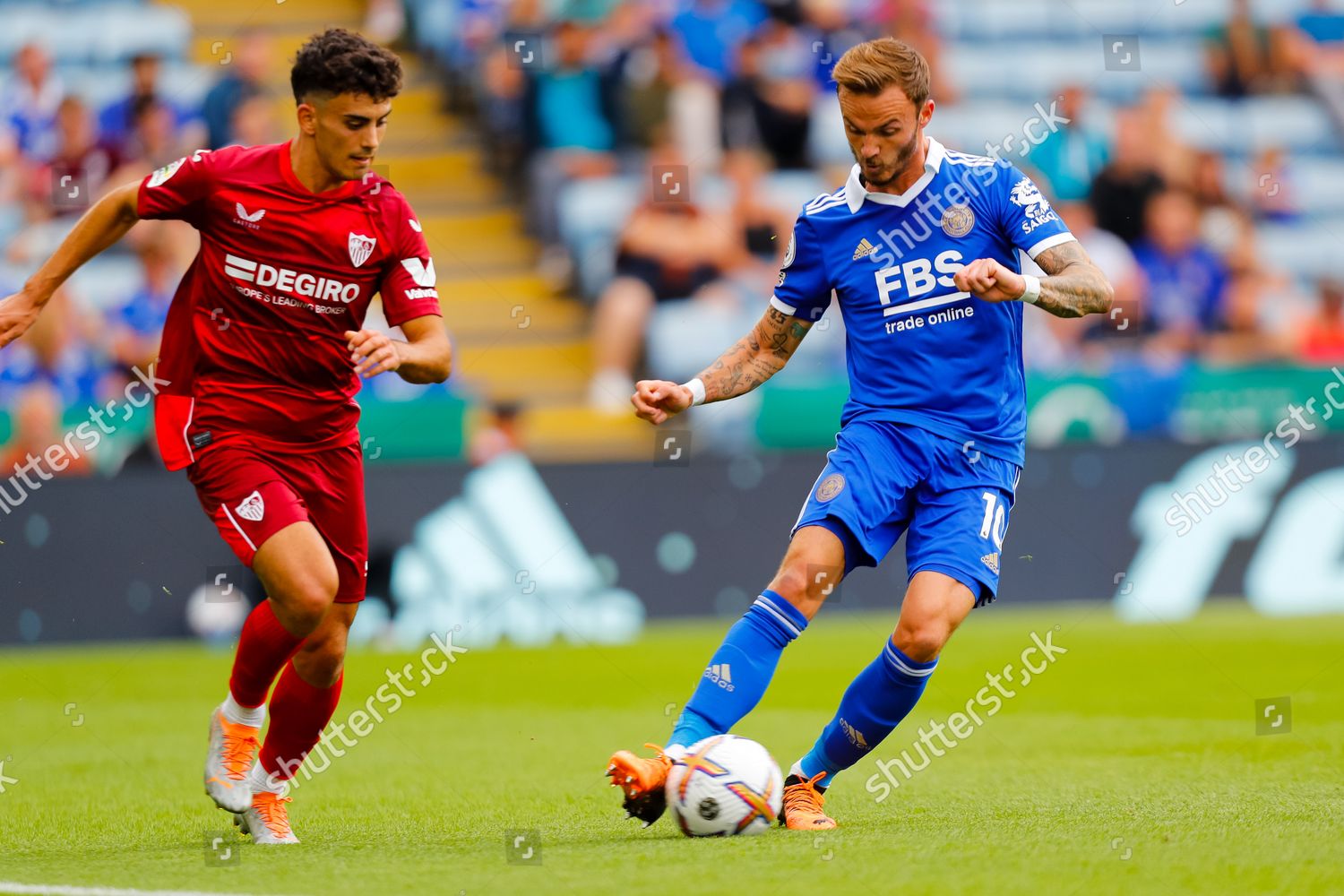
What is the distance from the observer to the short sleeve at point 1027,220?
5836mm

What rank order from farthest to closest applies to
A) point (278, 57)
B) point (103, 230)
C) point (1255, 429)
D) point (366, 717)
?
1. point (278, 57)
2. point (1255, 429)
3. point (366, 717)
4. point (103, 230)

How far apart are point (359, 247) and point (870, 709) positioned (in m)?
2.31

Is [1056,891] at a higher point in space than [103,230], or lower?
lower

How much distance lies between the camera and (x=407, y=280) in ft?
19.8

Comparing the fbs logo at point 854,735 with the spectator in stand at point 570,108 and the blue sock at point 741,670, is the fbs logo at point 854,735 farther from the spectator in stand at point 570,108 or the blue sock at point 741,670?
the spectator in stand at point 570,108

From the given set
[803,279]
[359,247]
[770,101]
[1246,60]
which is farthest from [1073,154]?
[359,247]

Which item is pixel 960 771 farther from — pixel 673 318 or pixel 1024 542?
pixel 673 318

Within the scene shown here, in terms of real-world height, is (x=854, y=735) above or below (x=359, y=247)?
below

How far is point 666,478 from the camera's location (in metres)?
13.5

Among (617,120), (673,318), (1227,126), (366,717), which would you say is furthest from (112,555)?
(1227,126)

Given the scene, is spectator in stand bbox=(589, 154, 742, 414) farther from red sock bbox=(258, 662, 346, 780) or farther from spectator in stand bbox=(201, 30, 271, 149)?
red sock bbox=(258, 662, 346, 780)

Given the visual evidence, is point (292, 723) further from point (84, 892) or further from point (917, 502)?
point (917, 502)

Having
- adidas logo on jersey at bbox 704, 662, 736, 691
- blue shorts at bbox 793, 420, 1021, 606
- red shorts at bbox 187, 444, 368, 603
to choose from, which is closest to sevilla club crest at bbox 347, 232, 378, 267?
red shorts at bbox 187, 444, 368, 603

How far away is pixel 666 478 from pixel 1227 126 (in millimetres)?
9319
